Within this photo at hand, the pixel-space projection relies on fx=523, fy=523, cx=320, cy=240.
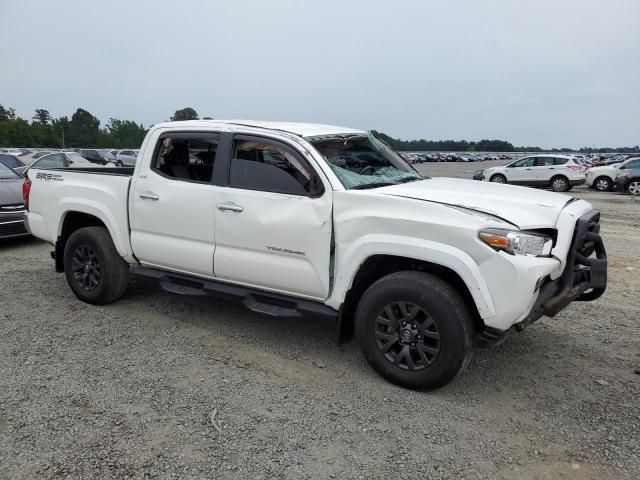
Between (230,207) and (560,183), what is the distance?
2018 centimetres

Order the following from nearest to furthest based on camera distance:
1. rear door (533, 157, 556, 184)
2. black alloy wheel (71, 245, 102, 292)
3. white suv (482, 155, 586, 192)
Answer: black alloy wheel (71, 245, 102, 292) < white suv (482, 155, 586, 192) < rear door (533, 157, 556, 184)

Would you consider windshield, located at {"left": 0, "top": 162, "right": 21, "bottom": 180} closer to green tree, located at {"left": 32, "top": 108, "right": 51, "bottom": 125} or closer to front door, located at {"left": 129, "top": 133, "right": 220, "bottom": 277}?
front door, located at {"left": 129, "top": 133, "right": 220, "bottom": 277}

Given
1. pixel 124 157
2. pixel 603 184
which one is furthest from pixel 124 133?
pixel 603 184

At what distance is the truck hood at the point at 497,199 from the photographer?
3.43 metres

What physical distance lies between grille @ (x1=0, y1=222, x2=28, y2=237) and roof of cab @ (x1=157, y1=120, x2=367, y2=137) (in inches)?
181

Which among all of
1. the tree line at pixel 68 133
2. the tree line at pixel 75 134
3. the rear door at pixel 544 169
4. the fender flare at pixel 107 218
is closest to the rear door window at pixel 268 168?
the fender flare at pixel 107 218

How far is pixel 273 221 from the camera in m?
3.97

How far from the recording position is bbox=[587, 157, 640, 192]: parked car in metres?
20.0

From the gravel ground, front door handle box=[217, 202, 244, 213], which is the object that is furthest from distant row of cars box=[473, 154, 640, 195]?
front door handle box=[217, 202, 244, 213]

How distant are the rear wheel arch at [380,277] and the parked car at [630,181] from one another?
19190 mm

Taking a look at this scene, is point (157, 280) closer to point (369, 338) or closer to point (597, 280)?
point (369, 338)

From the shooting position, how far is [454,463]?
9.33ft

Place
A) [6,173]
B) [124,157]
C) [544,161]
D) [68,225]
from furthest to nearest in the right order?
[124,157], [544,161], [6,173], [68,225]

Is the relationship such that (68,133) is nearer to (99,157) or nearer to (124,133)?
(124,133)
